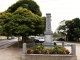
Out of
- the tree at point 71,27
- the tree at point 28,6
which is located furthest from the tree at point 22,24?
the tree at point 71,27

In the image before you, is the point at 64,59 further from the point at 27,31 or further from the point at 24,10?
the point at 24,10

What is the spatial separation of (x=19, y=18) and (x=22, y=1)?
4714 mm

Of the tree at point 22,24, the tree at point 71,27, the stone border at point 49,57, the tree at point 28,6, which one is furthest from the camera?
the tree at point 71,27

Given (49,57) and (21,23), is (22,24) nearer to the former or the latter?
(21,23)

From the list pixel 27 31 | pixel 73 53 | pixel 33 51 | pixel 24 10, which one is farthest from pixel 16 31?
pixel 73 53

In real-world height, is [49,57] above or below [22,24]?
below

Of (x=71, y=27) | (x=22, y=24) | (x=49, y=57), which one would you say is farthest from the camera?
(x=71, y=27)

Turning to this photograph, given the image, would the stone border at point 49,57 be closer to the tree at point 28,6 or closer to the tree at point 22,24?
the tree at point 22,24

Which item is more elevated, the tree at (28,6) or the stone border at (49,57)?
the tree at (28,6)

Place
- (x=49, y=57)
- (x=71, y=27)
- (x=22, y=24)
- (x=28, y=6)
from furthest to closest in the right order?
(x=71, y=27) < (x=28, y=6) < (x=22, y=24) < (x=49, y=57)

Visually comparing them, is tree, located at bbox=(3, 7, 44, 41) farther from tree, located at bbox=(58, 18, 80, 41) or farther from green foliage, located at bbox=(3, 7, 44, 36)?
tree, located at bbox=(58, 18, 80, 41)

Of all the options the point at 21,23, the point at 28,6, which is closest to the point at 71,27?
the point at 28,6

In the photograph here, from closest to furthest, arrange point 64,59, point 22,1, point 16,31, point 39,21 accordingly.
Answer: point 64,59, point 16,31, point 39,21, point 22,1

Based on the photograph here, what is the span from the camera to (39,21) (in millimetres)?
23984
